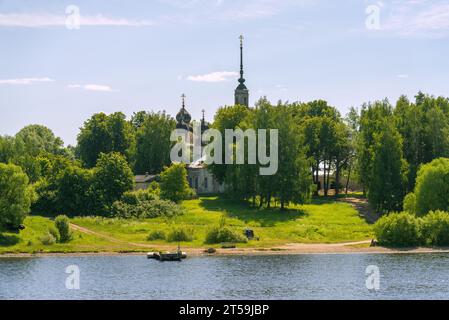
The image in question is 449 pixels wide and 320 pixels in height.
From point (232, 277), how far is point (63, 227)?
2516 cm

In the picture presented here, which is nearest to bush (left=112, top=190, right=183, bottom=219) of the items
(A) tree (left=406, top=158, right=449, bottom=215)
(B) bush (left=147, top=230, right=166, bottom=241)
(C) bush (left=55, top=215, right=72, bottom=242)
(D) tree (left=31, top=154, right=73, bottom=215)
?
(D) tree (left=31, top=154, right=73, bottom=215)

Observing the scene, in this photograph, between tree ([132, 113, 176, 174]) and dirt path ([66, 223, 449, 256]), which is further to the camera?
tree ([132, 113, 176, 174])

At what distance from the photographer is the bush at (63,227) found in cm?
9231

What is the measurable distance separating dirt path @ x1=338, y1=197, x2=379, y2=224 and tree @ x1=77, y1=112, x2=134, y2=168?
1417 inches

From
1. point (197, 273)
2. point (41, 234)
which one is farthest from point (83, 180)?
point (197, 273)

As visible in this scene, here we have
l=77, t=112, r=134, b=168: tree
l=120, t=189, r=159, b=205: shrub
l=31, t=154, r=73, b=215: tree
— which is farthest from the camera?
l=77, t=112, r=134, b=168: tree

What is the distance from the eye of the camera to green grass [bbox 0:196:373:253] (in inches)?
3600

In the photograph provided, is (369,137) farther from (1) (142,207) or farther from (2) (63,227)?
(2) (63,227)

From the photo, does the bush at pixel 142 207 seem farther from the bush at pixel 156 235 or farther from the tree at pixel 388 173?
the tree at pixel 388 173

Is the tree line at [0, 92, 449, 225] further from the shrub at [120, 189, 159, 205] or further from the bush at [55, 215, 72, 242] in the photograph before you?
the bush at [55, 215, 72, 242]

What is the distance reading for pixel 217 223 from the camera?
3912 inches

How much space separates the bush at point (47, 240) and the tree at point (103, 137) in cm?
4943

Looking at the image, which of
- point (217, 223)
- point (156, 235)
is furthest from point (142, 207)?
point (217, 223)
